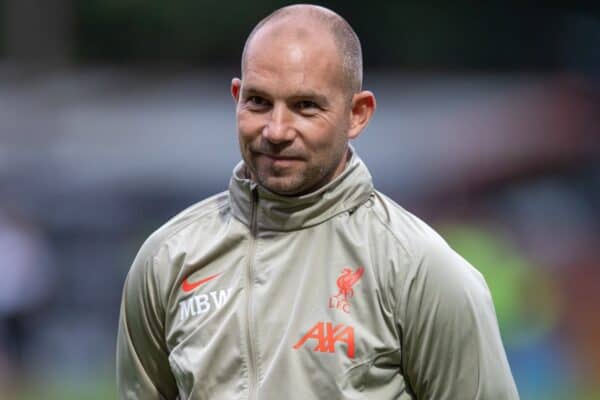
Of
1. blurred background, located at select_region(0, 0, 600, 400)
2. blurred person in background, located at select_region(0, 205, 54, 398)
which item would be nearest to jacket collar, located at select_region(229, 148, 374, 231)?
blurred background, located at select_region(0, 0, 600, 400)

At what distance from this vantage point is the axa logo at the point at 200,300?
307cm

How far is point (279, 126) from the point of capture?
2.96m

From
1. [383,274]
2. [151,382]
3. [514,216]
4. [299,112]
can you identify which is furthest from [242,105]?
[514,216]

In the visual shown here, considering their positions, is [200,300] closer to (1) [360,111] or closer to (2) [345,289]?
(2) [345,289]

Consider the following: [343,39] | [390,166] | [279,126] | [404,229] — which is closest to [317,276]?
[404,229]

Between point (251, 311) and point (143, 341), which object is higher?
point (251, 311)

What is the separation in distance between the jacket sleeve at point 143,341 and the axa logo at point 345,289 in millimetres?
487

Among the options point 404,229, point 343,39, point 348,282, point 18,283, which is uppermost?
point 343,39

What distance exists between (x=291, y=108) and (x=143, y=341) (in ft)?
2.48

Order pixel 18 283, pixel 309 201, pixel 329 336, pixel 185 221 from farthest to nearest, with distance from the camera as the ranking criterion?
pixel 18 283 < pixel 185 221 < pixel 309 201 < pixel 329 336

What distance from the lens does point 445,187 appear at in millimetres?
11305

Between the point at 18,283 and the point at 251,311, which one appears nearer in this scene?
the point at 251,311

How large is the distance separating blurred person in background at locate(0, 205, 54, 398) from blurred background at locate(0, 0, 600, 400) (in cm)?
1

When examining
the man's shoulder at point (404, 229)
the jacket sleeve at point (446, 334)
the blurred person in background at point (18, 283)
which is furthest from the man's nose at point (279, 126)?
the blurred person in background at point (18, 283)
